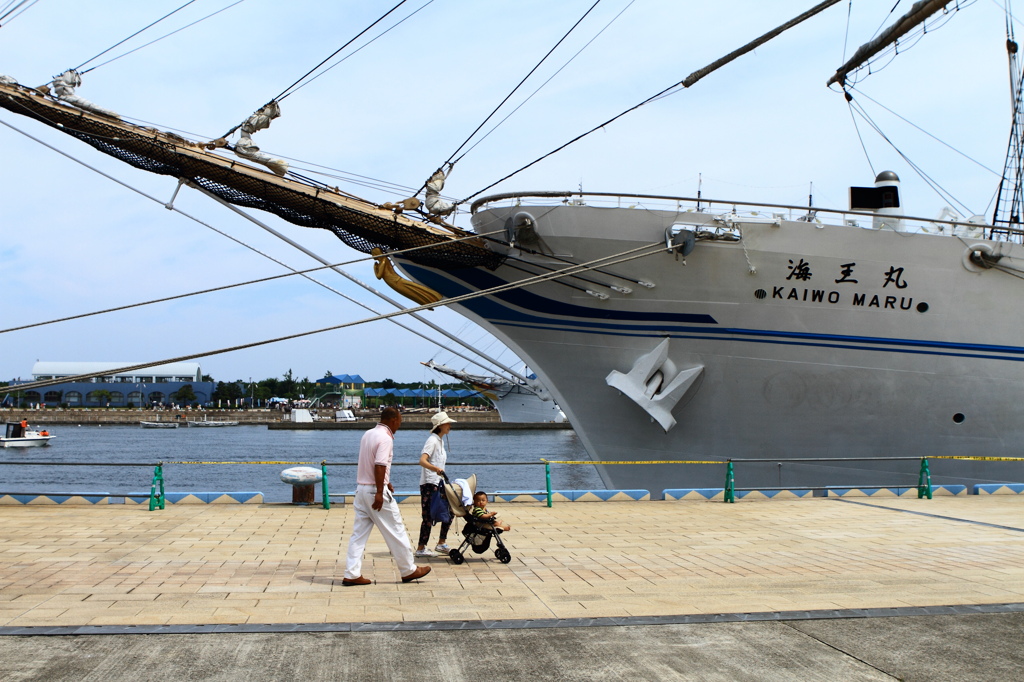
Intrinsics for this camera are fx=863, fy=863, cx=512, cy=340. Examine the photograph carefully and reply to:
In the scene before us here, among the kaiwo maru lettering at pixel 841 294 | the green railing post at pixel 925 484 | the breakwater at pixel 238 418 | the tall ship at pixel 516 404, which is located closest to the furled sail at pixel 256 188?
the kaiwo maru lettering at pixel 841 294

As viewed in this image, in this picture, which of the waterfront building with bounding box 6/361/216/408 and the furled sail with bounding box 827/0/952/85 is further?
the waterfront building with bounding box 6/361/216/408

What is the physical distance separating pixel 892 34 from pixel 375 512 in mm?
18591

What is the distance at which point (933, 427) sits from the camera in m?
16.6

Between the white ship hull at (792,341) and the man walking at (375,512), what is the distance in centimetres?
937

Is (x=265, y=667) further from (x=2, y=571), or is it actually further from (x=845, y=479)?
(x=845, y=479)

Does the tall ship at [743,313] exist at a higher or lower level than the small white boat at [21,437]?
higher

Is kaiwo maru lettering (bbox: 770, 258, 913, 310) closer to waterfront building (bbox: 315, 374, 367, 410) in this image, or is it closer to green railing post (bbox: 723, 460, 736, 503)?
green railing post (bbox: 723, 460, 736, 503)

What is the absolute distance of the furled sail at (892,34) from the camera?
19297 mm

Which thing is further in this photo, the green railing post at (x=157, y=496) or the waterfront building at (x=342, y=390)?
the waterfront building at (x=342, y=390)

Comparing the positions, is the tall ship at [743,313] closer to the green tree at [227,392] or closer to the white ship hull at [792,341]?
the white ship hull at [792,341]

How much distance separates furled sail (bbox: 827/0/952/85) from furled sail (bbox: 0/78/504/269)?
11.3 metres

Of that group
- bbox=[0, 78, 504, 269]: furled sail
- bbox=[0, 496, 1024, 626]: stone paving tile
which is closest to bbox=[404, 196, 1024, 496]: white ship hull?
bbox=[0, 78, 504, 269]: furled sail

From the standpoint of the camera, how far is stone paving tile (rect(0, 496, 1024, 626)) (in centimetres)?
635

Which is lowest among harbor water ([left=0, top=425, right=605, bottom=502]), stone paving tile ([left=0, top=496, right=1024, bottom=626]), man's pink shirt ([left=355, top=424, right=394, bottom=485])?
harbor water ([left=0, top=425, right=605, bottom=502])
